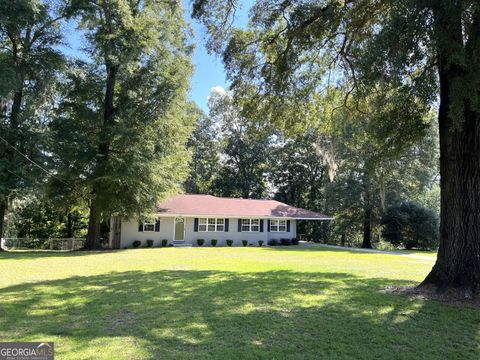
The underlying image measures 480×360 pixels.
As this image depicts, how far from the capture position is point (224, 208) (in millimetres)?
28500

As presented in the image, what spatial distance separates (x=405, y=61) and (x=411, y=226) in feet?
88.6

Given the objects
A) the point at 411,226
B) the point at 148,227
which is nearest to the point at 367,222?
the point at 411,226

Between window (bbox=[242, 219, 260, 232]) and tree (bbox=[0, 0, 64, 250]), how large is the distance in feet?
46.4

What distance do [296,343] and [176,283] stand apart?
5212 mm

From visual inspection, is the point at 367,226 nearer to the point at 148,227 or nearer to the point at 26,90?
the point at 148,227

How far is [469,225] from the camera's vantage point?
8.09 metres

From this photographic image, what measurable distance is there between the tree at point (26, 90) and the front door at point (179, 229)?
365 inches

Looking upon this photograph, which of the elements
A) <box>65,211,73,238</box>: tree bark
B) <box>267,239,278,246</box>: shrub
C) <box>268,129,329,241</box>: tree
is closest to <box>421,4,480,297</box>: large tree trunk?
<box>267,239,278,246</box>: shrub

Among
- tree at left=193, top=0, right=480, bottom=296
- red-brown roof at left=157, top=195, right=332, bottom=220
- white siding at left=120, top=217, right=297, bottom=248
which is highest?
tree at left=193, top=0, right=480, bottom=296

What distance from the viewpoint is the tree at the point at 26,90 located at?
18.6 meters

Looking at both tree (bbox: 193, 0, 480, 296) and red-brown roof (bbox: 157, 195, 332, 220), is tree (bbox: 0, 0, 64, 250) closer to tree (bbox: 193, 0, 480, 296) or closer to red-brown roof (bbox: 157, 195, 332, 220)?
red-brown roof (bbox: 157, 195, 332, 220)

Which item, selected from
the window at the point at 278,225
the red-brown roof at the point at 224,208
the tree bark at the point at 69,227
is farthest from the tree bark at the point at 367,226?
the tree bark at the point at 69,227

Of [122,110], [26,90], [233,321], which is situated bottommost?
[233,321]

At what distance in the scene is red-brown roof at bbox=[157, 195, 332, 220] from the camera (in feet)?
86.4
